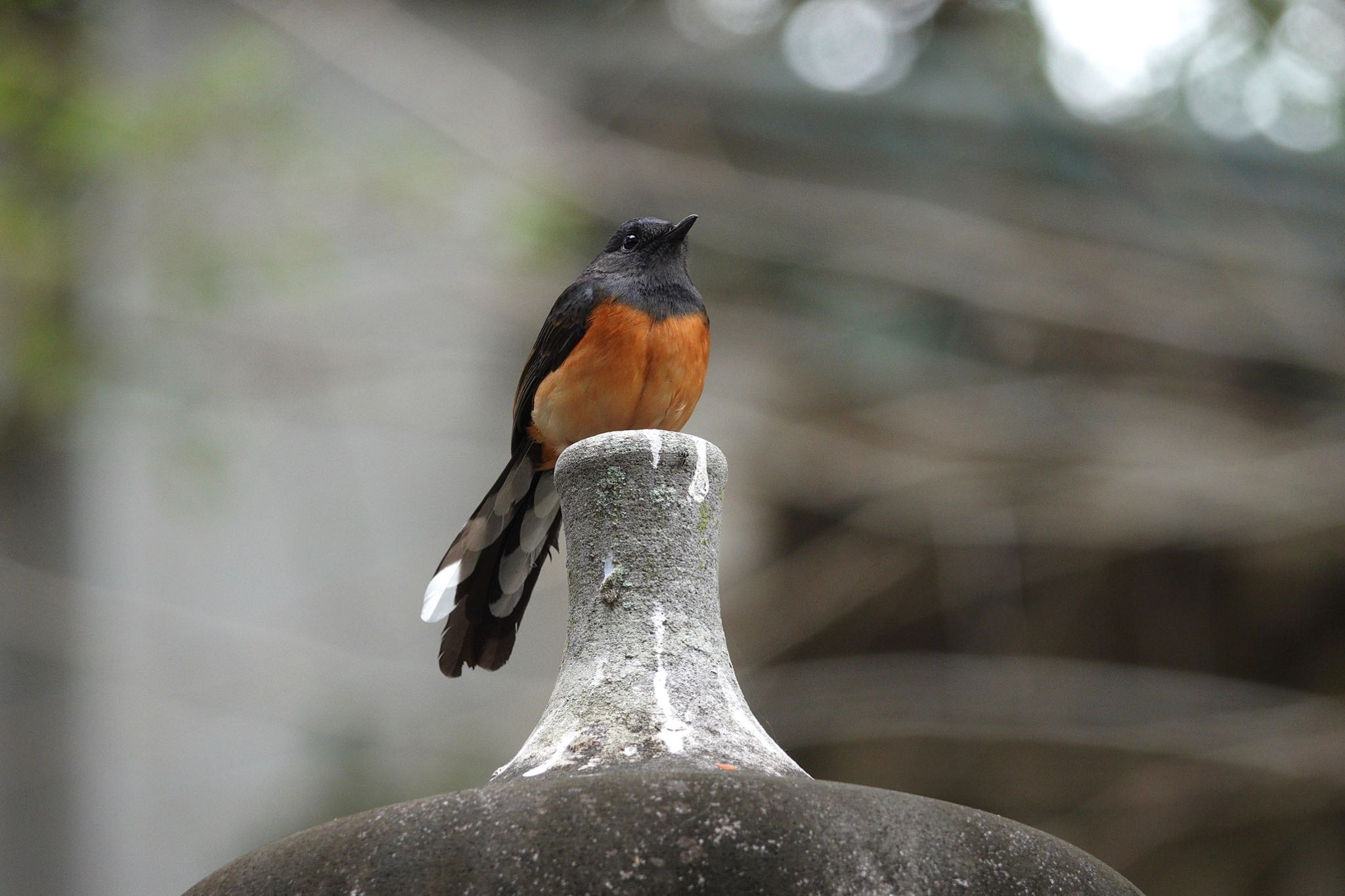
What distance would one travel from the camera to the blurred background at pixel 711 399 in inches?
327

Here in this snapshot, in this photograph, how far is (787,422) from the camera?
9203 millimetres

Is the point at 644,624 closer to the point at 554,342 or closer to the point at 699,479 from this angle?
the point at 699,479

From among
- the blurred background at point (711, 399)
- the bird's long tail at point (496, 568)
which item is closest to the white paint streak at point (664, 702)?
the bird's long tail at point (496, 568)

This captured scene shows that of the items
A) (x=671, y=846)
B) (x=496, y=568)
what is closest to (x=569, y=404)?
(x=496, y=568)

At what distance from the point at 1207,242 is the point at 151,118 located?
6.70 meters

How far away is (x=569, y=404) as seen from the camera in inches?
160

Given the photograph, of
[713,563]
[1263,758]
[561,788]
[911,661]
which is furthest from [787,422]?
[561,788]

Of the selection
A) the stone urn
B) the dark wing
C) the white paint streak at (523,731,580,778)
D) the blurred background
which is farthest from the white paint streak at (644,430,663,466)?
the blurred background

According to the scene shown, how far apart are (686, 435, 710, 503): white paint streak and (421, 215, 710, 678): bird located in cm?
103

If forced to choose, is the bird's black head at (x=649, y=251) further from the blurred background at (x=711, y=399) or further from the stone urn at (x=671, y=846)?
the blurred background at (x=711, y=399)

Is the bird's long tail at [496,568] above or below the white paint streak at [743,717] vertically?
above

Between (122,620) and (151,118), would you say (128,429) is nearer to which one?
(122,620)

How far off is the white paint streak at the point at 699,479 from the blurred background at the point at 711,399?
527cm

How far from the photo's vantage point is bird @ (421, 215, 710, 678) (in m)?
3.87
